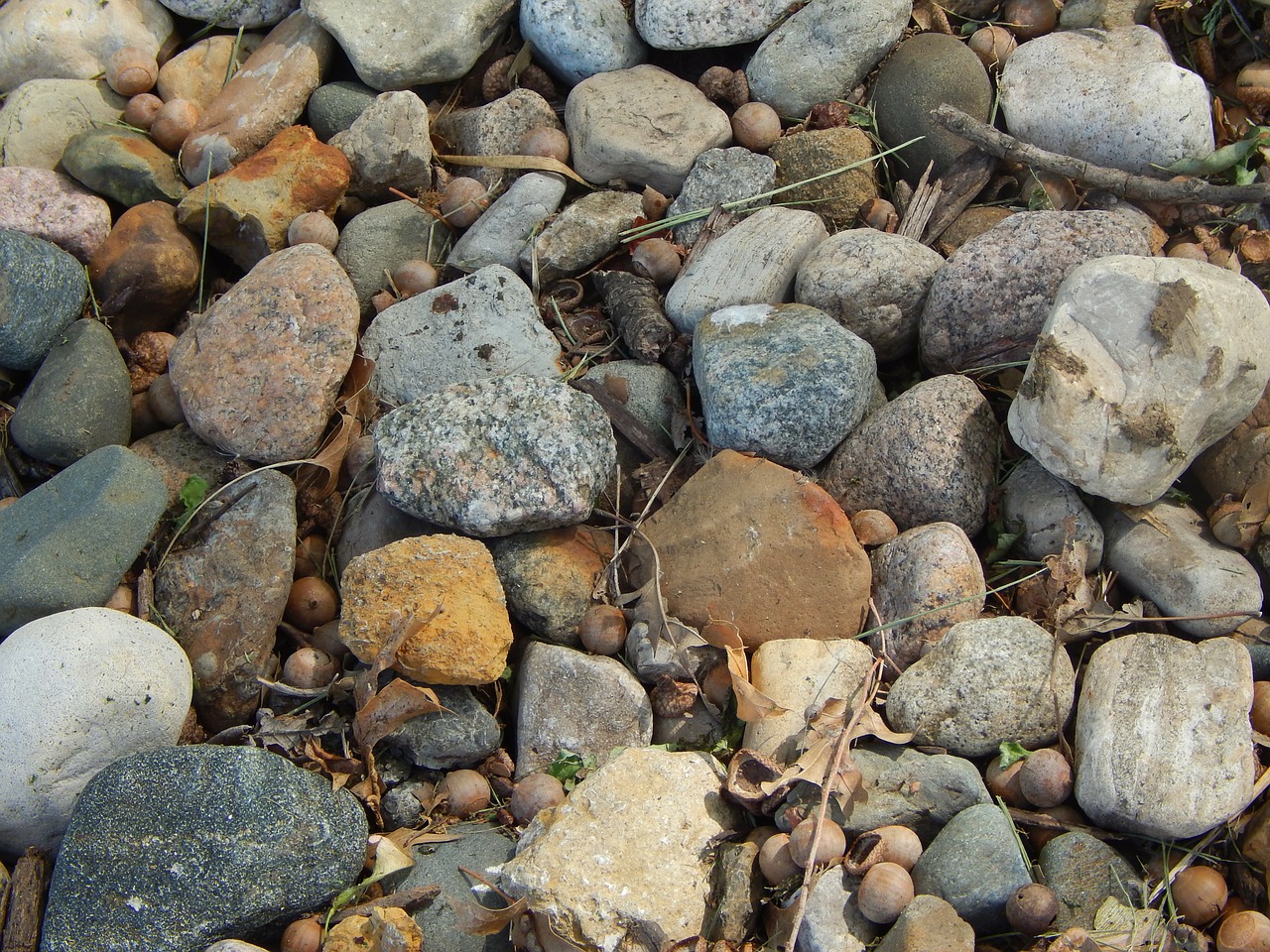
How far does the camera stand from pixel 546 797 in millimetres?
3430

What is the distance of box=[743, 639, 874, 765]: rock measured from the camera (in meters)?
3.44

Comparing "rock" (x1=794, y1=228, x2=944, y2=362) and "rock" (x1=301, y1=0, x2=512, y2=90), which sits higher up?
"rock" (x1=301, y1=0, x2=512, y2=90)

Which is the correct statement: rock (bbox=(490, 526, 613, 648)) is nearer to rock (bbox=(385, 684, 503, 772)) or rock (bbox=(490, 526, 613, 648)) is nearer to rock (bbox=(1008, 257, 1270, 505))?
rock (bbox=(385, 684, 503, 772))

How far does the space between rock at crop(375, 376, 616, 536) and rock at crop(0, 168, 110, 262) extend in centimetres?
194

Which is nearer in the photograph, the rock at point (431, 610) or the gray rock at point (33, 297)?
the rock at point (431, 610)

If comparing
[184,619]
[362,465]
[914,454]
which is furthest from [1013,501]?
[184,619]

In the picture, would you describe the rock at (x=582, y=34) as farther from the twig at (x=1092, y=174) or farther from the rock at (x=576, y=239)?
the twig at (x=1092, y=174)

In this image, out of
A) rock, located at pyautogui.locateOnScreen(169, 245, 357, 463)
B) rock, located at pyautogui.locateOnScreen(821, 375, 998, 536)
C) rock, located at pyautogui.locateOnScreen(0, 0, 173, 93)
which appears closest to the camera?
rock, located at pyautogui.locateOnScreen(821, 375, 998, 536)

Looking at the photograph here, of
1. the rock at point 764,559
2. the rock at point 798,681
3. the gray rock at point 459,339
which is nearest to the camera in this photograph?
the rock at point 798,681

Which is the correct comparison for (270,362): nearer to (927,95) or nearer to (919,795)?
(919,795)

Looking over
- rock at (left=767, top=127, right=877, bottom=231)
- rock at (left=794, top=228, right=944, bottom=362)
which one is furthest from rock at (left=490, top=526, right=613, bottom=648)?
rock at (left=767, top=127, right=877, bottom=231)

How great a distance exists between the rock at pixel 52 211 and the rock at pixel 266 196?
39 cm

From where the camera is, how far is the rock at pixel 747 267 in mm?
4383

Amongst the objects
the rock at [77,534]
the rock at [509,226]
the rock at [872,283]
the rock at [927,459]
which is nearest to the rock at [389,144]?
the rock at [509,226]
